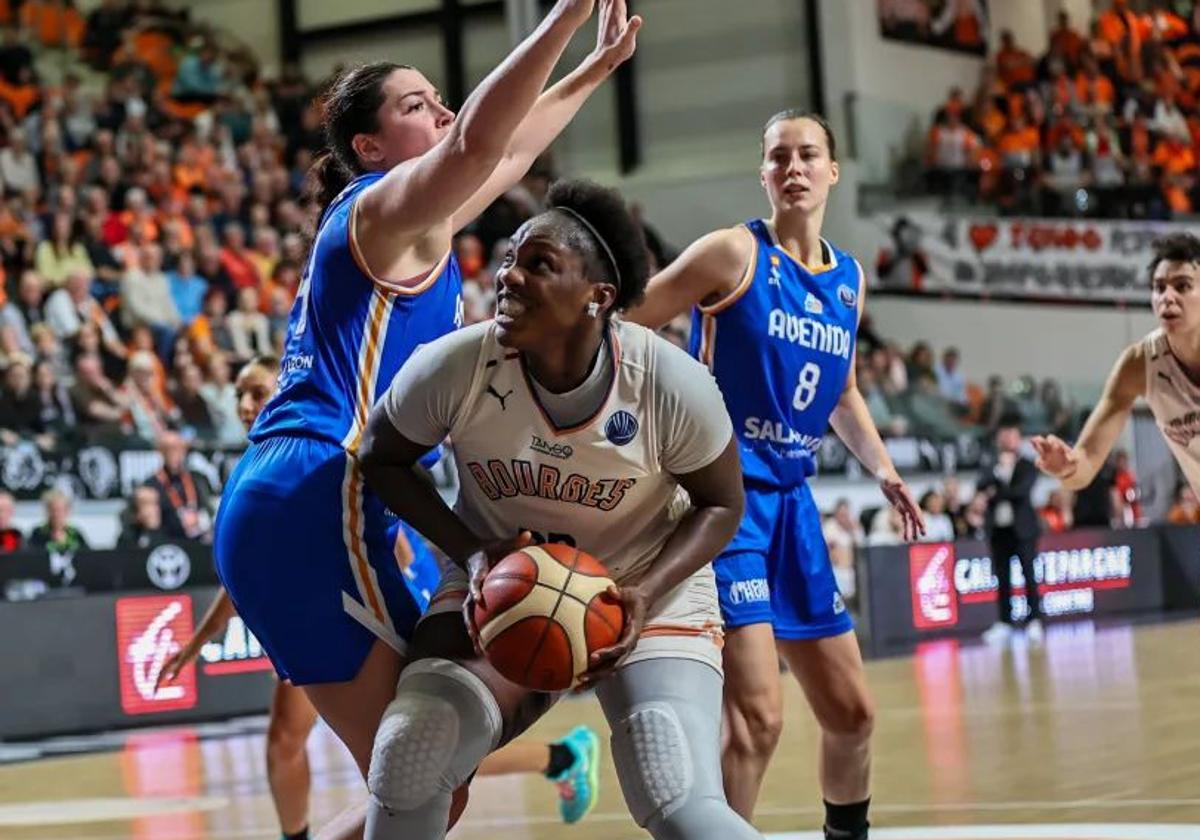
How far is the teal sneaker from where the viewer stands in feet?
22.4

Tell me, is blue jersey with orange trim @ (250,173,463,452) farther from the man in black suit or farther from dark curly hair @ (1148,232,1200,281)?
the man in black suit

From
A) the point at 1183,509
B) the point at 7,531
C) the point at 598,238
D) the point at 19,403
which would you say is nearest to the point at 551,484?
the point at 598,238

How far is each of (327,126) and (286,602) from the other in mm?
1050

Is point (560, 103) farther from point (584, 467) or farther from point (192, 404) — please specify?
point (192, 404)

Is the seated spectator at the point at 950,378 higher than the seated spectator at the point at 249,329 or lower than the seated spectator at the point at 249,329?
lower

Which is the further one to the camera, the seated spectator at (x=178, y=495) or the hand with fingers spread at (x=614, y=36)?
the seated spectator at (x=178, y=495)

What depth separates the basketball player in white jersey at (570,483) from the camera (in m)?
3.73

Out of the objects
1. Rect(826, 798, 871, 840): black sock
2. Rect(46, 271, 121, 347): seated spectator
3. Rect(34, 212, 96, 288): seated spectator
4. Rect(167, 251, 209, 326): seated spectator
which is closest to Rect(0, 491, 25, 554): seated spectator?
Rect(46, 271, 121, 347): seated spectator

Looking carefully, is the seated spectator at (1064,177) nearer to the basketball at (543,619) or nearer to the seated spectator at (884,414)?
the seated spectator at (884,414)

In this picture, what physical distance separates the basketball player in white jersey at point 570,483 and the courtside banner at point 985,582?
11.0m

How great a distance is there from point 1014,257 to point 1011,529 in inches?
308

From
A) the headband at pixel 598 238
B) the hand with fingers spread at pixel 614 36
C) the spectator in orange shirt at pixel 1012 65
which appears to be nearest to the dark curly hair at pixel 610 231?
the headband at pixel 598 238

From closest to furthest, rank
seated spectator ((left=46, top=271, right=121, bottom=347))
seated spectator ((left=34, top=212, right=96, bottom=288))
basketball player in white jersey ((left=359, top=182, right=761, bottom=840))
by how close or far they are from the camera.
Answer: basketball player in white jersey ((left=359, top=182, right=761, bottom=840)), seated spectator ((left=46, top=271, right=121, bottom=347)), seated spectator ((left=34, top=212, right=96, bottom=288))

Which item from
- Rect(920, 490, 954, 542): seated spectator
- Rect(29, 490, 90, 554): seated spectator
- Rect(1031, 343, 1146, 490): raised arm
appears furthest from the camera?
Rect(920, 490, 954, 542): seated spectator
